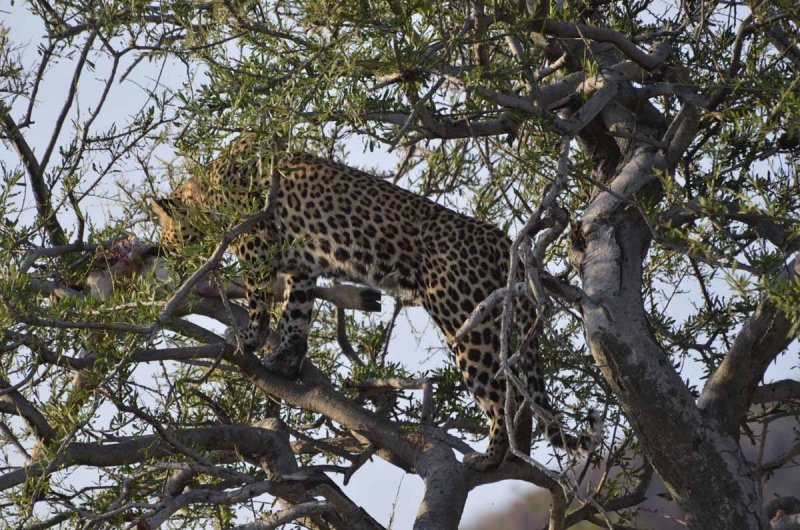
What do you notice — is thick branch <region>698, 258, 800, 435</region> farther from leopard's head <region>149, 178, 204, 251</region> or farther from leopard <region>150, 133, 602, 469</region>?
leopard's head <region>149, 178, 204, 251</region>

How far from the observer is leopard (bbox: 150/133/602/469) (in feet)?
21.3

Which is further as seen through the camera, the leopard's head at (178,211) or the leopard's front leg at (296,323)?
the leopard's front leg at (296,323)

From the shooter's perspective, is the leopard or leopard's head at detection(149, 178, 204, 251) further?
the leopard

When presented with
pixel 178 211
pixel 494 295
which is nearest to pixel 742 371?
pixel 494 295

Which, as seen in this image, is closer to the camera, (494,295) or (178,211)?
(494,295)

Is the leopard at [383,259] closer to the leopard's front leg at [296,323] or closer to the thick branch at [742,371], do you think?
the leopard's front leg at [296,323]

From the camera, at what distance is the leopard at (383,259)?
649cm

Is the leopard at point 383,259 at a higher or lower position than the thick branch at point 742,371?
higher

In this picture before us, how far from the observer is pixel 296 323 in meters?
7.38

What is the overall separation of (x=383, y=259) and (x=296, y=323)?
768mm

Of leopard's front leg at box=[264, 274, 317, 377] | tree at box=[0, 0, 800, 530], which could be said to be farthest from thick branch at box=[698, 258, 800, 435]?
leopard's front leg at box=[264, 274, 317, 377]

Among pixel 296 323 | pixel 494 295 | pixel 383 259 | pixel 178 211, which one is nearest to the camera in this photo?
pixel 494 295

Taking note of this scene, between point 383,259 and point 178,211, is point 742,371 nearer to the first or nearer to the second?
Result: point 383,259

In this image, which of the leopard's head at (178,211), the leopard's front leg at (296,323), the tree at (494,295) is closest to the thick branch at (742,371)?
the tree at (494,295)
